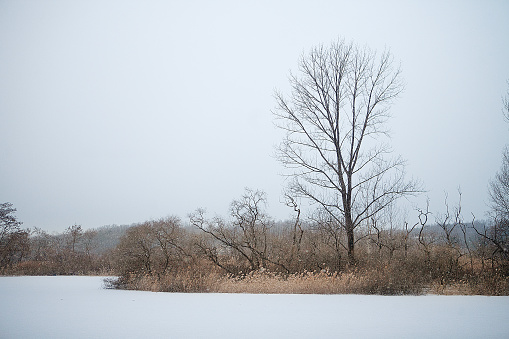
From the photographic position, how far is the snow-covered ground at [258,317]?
6164 mm

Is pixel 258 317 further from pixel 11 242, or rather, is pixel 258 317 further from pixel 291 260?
pixel 11 242

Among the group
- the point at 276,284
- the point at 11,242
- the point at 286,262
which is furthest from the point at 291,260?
the point at 11,242

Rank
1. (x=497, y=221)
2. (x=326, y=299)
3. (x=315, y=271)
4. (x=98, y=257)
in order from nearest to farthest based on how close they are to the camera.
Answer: (x=326, y=299) < (x=315, y=271) < (x=497, y=221) < (x=98, y=257)

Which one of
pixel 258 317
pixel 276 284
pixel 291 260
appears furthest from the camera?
pixel 291 260

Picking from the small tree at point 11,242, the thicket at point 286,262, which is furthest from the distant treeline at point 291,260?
the small tree at point 11,242

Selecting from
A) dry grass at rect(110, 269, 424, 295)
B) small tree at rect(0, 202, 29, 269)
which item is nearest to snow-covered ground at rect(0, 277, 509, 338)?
dry grass at rect(110, 269, 424, 295)

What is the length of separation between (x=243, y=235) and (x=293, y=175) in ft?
13.9

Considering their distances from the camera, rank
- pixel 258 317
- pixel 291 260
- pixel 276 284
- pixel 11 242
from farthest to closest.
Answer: pixel 11 242 → pixel 291 260 → pixel 276 284 → pixel 258 317

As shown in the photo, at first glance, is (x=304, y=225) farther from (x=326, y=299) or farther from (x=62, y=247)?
(x=62, y=247)

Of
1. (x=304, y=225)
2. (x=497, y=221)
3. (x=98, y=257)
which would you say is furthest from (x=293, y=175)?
(x=98, y=257)

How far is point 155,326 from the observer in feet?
22.5

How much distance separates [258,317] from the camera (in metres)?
7.68

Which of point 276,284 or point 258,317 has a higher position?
point 258,317

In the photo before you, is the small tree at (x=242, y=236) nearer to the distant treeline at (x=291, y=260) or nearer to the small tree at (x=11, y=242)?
the distant treeline at (x=291, y=260)
